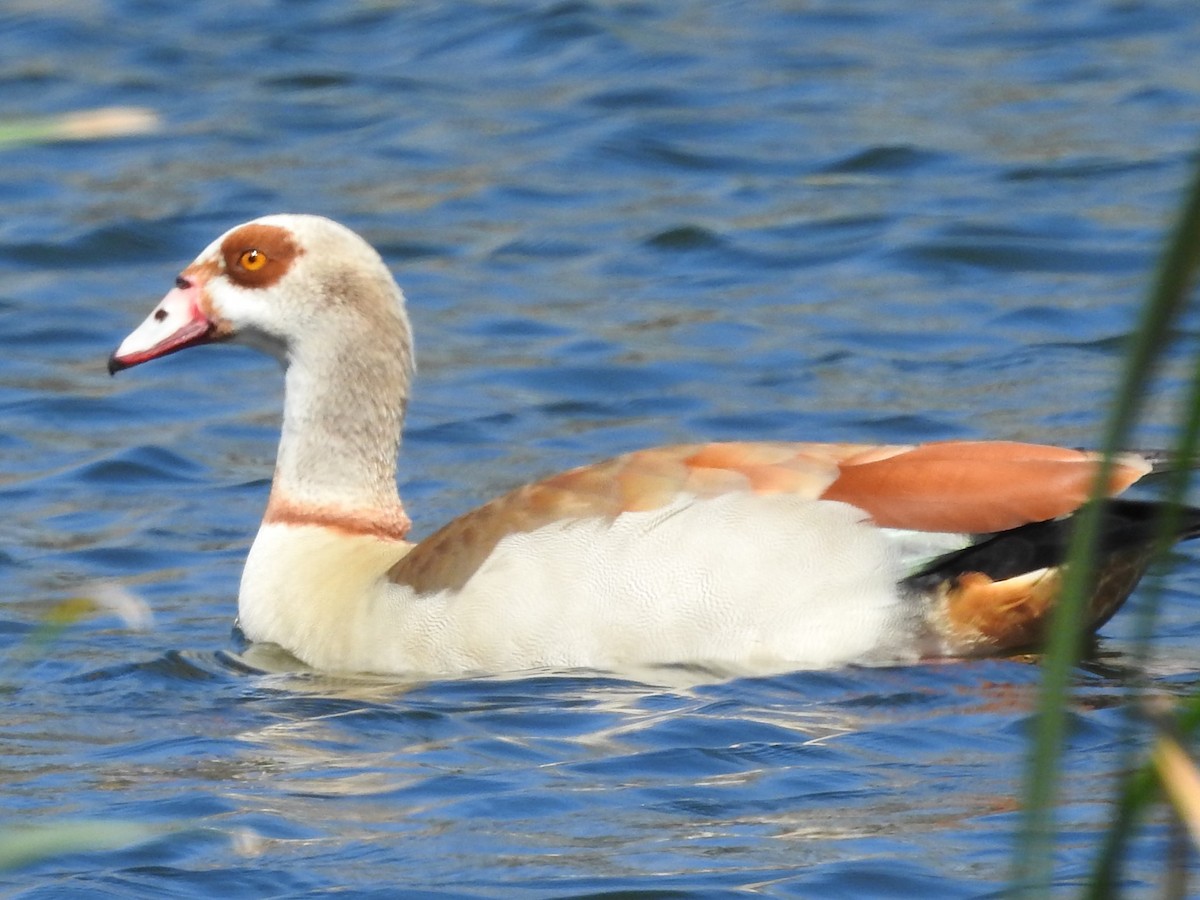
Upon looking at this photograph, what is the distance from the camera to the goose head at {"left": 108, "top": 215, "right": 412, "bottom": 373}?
635 centimetres

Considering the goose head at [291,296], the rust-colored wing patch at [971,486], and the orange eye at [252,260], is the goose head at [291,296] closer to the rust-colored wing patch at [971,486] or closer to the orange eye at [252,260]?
the orange eye at [252,260]

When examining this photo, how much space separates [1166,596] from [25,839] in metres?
5.23

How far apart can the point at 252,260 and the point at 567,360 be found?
334cm

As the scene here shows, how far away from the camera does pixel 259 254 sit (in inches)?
251

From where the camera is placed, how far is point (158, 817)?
181 inches

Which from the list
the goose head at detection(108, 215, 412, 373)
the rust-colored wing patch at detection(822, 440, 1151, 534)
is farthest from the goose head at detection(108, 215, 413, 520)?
the rust-colored wing patch at detection(822, 440, 1151, 534)

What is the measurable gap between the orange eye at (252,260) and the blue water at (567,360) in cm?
107

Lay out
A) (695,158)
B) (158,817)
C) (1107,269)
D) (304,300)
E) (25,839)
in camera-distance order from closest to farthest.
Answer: (25,839) < (158,817) < (304,300) < (1107,269) < (695,158)

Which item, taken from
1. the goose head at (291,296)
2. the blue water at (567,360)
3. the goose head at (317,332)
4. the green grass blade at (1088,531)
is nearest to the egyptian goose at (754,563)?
the blue water at (567,360)

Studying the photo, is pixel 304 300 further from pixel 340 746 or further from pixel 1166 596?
pixel 1166 596

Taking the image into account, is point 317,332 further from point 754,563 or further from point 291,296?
point 754,563

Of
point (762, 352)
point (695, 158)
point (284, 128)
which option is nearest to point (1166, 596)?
point (762, 352)

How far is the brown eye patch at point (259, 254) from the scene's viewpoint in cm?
637

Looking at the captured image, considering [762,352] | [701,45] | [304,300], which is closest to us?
[304,300]
